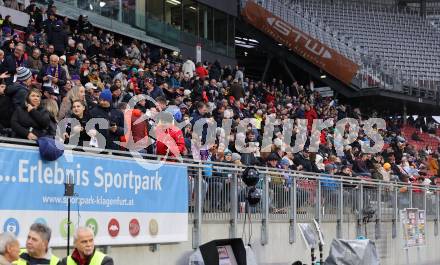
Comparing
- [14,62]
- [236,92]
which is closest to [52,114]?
[14,62]

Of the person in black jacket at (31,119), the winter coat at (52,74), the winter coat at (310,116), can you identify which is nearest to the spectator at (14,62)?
the winter coat at (52,74)

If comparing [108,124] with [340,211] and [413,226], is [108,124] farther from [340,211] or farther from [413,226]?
[413,226]

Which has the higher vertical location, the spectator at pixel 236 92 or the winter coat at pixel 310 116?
the spectator at pixel 236 92

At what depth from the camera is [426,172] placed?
99.8 ft

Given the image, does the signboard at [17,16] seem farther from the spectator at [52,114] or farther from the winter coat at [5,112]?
the winter coat at [5,112]

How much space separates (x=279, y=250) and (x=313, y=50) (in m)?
23.7

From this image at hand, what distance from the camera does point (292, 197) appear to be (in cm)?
1688

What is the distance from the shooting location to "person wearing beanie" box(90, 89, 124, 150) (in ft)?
42.0

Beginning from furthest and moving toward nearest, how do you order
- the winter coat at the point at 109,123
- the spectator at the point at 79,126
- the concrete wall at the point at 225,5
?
1. the concrete wall at the point at 225,5
2. the winter coat at the point at 109,123
3. the spectator at the point at 79,126

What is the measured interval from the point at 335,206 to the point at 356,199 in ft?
3.90

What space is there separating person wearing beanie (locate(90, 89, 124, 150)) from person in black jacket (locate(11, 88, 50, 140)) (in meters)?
1.33

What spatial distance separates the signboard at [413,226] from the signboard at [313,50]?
17.1 m

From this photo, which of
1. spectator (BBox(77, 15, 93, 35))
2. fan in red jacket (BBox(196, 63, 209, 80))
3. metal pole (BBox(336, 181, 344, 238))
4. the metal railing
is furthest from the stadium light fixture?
metal pole (BBox(336, 181, 344, 238))

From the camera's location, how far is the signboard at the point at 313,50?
38344 millimetres
